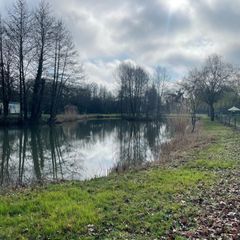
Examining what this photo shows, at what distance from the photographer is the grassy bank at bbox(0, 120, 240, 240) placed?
5.81m

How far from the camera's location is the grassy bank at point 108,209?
19.1ft

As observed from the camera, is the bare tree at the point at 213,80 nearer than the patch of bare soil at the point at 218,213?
No

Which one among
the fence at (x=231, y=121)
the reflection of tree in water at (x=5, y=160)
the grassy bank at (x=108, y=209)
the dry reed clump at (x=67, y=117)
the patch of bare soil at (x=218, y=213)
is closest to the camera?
the patch of bare soil at (x=218, y=213)

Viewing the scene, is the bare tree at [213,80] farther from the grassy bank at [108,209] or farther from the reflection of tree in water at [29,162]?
the grassy bank at [108,209]

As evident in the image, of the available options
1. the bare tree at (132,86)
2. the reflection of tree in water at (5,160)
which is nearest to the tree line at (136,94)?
the bare tree at (132,86)

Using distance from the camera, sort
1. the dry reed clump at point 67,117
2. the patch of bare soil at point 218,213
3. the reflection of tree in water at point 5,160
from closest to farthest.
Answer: the patch of bare soil at point 218,213 < the reflection of tree in water at point 5,160 < the dry reed clump at point 67,117

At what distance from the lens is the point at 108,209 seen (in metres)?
7.05

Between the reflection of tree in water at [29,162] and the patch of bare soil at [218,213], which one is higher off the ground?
the patch of bare soil at [218,213]

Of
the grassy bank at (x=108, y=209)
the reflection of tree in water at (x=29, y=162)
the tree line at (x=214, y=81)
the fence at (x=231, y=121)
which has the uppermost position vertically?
the tree line at (x=214, y=81)

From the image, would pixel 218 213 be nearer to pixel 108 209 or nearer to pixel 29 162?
pixel 108 209

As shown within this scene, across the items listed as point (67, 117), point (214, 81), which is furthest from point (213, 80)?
point (67, 117)

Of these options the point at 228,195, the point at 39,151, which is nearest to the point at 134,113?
the point at 39,151

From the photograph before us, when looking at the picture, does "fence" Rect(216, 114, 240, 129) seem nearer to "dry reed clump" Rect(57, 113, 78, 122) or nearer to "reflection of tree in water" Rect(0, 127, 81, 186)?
"reflection of tree in water" Rect(0, 127, 81, 186)

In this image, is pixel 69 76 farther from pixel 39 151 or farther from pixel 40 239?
pixel 40 239
